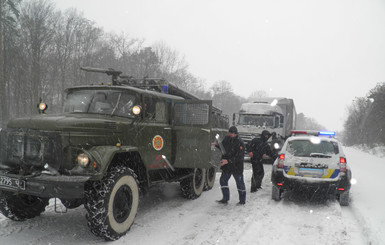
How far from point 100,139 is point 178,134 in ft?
6.58

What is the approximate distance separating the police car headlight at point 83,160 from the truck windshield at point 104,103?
119 cm

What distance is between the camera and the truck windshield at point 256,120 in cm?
1574

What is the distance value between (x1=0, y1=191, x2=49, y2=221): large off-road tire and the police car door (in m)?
2.63

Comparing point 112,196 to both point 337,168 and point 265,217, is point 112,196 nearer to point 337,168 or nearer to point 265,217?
point 265,217

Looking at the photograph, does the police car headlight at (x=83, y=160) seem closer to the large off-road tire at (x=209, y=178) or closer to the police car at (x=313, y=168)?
the large off-road tire at (x=209, y=178)

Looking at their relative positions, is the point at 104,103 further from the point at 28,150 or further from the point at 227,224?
the point at 227,224

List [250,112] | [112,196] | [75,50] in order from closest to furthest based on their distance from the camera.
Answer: [112,196] → [250,112] → [75,50]

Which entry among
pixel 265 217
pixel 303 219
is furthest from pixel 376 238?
pixel 265 217

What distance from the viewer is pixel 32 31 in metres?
28.3

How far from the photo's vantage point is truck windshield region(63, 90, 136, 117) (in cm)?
508

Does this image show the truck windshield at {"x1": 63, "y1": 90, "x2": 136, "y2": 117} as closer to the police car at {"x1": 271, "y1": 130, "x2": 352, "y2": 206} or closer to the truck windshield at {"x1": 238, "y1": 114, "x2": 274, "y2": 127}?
the police car at {"x1": 271, "y1": 130, "x2": 352, "y2": 206}

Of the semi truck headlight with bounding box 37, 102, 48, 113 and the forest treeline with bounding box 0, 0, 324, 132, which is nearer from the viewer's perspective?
the semi truck headlight with bounding box 37, 102, 48, 113

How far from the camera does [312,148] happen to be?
6.73 metres

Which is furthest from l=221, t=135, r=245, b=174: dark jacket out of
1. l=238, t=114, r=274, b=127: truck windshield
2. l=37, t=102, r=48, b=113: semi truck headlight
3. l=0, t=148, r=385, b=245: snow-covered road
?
l=238, t=114, r=274, b=127: truck windshield
